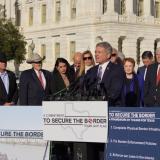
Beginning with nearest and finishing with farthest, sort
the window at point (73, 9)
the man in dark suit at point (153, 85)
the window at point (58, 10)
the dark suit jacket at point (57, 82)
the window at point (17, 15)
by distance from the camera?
the man in dark suit at point (153, 85) < the dark suit jacket at point (57, 82) < the window at point (73, 9) < the window at point (58, 10) < the window at point (17, 15)

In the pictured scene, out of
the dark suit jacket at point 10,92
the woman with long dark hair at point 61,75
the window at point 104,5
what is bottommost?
the dark suit jacket at point 10,92

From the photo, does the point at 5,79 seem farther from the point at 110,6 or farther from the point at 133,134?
the point at 110,6

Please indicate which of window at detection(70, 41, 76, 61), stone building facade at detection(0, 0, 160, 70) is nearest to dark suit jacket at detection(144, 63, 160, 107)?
stone building facade at detection(0, 0, 160, 70)

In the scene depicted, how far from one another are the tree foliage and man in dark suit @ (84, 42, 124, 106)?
156 ft

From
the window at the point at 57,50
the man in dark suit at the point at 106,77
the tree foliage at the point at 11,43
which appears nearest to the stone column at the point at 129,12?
the window at the point at 57,50

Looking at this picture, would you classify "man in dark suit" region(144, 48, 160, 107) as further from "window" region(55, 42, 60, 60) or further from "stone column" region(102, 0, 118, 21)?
"window" region(55, 42, 60, 60)

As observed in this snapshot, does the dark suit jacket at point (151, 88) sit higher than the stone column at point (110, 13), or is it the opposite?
the stone column at point (110, 13)

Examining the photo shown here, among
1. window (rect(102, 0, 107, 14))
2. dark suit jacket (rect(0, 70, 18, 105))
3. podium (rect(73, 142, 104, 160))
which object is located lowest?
podium (rect(73, 142, 104, 160))

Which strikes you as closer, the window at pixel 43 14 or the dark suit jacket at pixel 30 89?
the dark suit jacket at pixel 30 89

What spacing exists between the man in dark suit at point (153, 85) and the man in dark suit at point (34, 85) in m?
1.58

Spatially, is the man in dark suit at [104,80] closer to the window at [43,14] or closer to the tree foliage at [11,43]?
the tree foliage at [11,43]

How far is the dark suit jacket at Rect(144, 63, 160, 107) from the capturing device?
34.5ft

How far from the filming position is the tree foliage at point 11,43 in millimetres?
57094

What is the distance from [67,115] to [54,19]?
186 feet
